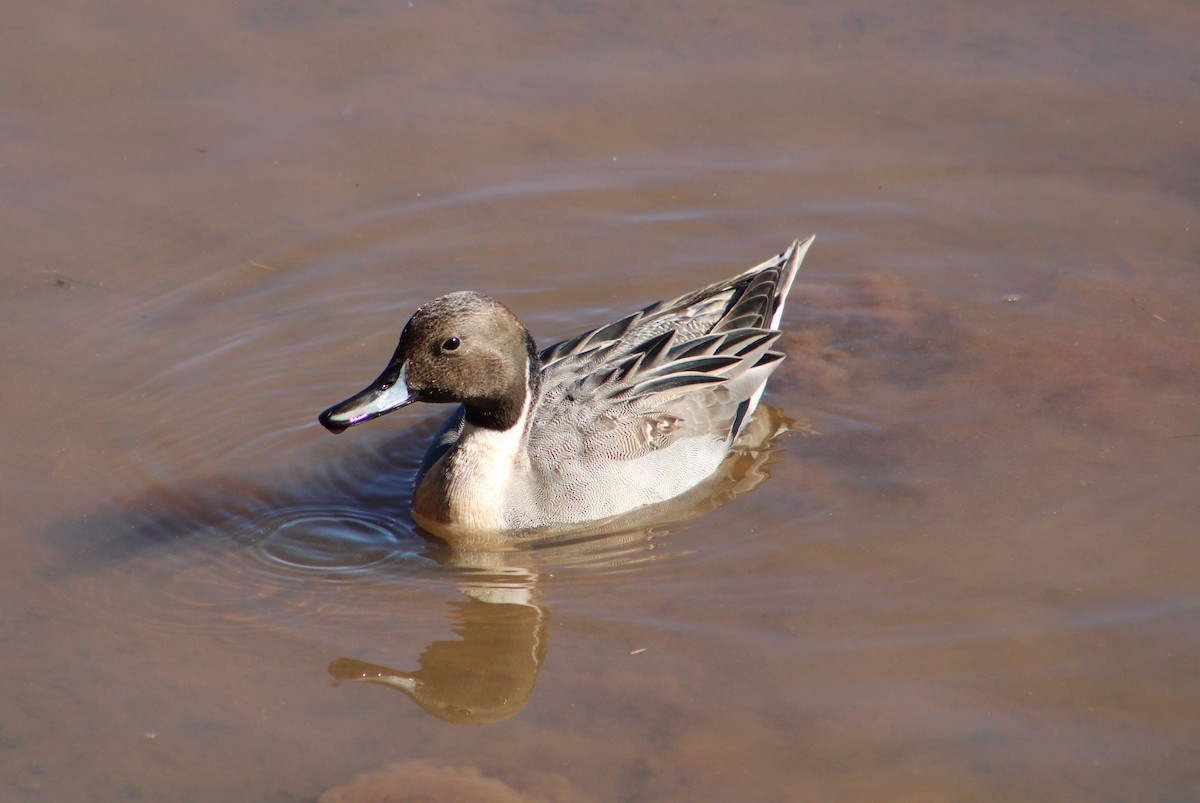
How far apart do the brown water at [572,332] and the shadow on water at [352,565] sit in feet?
0.09

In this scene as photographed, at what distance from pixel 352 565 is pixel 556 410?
1337mm

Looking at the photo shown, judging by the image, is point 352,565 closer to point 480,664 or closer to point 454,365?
point 480,664

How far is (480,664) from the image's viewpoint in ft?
20.3

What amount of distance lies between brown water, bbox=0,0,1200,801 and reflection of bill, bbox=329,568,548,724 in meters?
0.02

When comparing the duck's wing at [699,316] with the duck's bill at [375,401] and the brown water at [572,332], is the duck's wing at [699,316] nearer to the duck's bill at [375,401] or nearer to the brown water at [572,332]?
the brown water at [572,332]

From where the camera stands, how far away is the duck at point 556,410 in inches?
264

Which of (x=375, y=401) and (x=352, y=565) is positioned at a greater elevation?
(x=375, y=401)

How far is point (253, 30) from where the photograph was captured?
11117mm

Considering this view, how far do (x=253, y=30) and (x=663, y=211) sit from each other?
3867 millimetres

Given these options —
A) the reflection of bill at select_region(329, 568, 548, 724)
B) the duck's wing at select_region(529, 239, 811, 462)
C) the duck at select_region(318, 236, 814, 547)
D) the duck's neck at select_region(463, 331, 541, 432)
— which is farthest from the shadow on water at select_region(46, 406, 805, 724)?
the duck's neck at select_region(463, 331, 541, 432)

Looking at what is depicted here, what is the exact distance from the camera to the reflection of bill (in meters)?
5.92

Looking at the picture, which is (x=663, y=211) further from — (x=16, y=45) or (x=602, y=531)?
(x=16, y=45)

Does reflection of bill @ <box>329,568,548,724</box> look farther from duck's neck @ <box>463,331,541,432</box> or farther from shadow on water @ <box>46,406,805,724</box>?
duck's neck @ <box>463,331,541,432</box>

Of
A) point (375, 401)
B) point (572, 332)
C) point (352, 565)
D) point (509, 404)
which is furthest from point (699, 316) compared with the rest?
point (352, 565)
